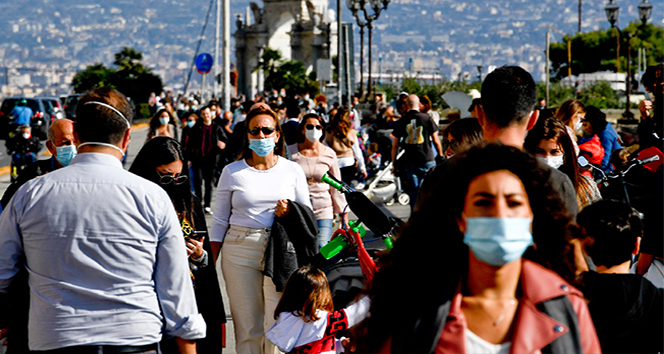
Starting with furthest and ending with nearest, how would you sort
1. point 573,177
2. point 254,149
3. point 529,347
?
1. point 254,149
2. point 573,177
3. point 529,347

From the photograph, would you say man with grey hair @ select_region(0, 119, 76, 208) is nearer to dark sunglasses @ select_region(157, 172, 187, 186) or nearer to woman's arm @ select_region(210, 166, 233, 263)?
dark sunglasses @ select_region(157, 172, 187, 186)

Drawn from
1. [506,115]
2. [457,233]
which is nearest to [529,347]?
[457,233]

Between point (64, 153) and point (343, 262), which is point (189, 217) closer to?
point (64, 153)

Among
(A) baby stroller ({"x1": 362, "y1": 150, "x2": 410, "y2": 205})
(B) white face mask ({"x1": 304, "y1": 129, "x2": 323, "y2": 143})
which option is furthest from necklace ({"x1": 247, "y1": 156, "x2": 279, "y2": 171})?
(A) baby stroller ({"x1": 362, "y1": 150, "x2": 410, "y2": 205})

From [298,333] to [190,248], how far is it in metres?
0.85

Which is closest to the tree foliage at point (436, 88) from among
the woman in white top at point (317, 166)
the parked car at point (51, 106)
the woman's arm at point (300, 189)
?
the parked car at point (51, 106)

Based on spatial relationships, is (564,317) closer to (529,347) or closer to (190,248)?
(529,347)

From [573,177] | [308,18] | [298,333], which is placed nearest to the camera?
[573,177]

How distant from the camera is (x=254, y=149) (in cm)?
614

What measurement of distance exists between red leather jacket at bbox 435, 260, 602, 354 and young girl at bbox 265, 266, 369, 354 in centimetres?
246

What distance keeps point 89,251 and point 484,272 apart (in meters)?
1.53

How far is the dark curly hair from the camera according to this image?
2725 mm

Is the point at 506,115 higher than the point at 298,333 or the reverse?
higher

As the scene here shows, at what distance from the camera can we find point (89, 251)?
3.30 meters
